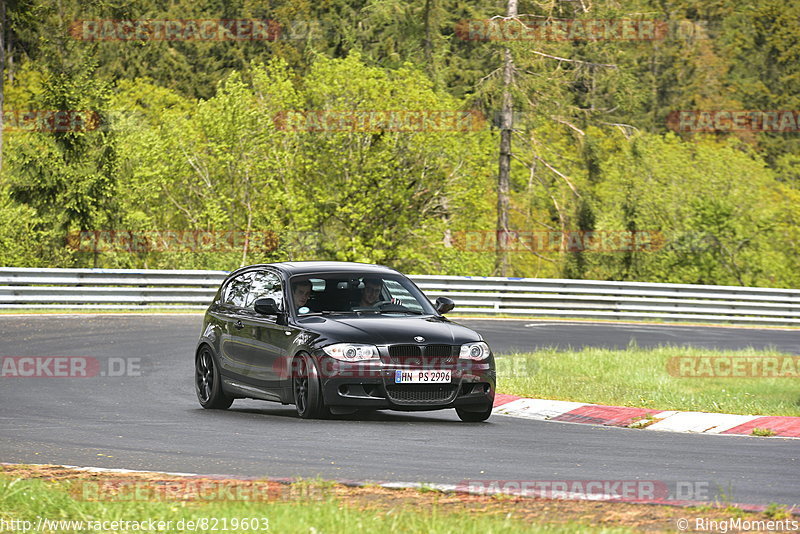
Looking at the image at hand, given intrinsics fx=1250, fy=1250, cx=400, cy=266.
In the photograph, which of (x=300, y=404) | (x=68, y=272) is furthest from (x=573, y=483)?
(x=68, y=272)

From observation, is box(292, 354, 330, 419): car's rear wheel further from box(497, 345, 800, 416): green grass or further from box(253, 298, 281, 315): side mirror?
box(497, 345, 800, 416): green grass

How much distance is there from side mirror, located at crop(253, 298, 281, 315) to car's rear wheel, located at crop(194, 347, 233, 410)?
1.32 m

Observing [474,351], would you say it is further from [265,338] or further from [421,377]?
[265,338]

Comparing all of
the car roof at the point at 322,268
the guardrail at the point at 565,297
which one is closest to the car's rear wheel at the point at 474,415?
the car roof at the point at 322,268

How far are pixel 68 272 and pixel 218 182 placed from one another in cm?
2362

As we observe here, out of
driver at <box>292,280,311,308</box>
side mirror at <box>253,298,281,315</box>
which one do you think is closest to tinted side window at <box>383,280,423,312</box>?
driver at <box>292,280,311,308</box>

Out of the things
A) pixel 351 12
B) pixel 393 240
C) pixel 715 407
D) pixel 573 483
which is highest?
pixel 351 12

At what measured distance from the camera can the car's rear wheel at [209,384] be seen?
44.7 feet

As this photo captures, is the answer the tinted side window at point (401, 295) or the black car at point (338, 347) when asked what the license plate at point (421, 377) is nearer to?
the black car at point (338, 347)

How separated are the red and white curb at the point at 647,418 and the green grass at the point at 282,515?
590cm

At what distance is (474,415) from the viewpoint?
41.5ft

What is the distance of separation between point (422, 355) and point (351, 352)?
2.25 feet

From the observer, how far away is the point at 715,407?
13836 millimetres

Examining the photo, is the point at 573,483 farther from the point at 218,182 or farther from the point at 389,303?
the point at 218,182
